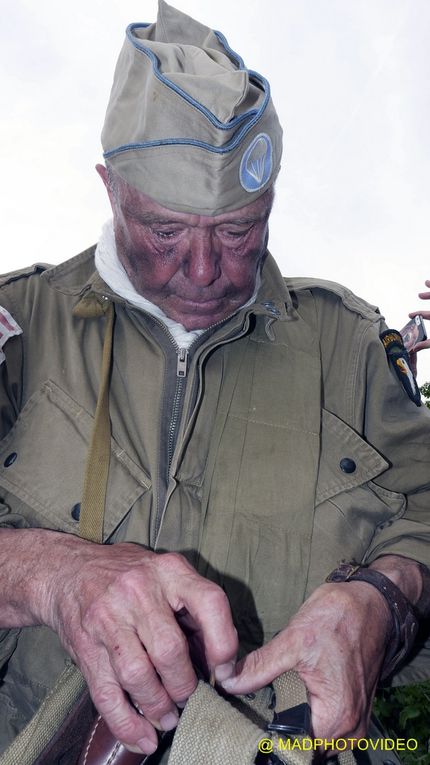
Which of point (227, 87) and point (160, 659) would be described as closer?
point (160, 659)

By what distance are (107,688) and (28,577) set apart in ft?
1.39

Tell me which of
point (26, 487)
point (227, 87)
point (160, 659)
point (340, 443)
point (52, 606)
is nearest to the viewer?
point (160, 659)

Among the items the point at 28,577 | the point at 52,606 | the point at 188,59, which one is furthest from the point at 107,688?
the point at 188,59

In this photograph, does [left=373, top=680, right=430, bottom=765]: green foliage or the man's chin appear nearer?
the man's chin

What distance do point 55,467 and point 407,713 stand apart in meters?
2.41

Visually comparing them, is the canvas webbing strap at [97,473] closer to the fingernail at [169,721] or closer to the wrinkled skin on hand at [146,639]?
the wrinkled skin on hand at [146,639]

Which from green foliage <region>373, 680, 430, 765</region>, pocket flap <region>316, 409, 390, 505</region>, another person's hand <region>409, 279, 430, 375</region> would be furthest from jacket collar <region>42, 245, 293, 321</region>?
green foliage <region>373, 680, 430, 765</region>

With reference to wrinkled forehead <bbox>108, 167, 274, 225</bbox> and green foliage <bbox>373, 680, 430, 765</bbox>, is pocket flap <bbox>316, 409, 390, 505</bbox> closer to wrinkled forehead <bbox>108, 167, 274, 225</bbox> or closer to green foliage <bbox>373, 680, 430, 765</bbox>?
wrinkled forehead <bbox>108, 167, 274, 225</bbox>

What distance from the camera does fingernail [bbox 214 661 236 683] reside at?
1460 mm

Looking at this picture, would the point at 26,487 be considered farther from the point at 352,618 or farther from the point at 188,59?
the point at 188,59

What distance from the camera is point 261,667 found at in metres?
1.55

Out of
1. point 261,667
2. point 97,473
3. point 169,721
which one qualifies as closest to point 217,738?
point 169,721

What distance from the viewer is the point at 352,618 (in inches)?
69.0

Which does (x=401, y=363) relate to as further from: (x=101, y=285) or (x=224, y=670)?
(x=224, y=670)
